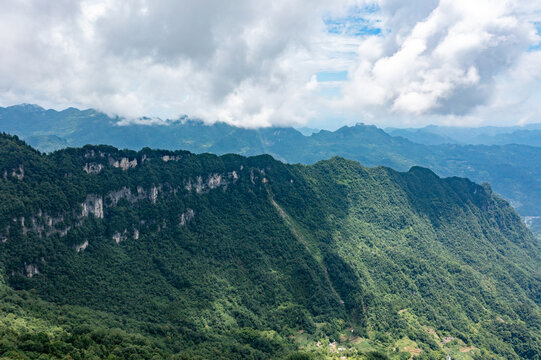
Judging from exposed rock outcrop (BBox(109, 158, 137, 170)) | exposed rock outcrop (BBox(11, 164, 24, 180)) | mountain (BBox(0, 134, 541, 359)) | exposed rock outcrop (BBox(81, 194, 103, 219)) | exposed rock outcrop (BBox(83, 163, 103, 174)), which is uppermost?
exposed rock outcrop (BBox(109, 158, 137, 170))

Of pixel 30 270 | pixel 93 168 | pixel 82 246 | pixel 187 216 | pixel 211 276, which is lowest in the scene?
pixel 211 276

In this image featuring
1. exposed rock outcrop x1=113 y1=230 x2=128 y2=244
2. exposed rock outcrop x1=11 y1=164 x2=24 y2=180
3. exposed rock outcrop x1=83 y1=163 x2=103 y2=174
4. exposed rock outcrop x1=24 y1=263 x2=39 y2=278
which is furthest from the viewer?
exposed rock outcrop x1=83 y1=163 x2=103 y2=174

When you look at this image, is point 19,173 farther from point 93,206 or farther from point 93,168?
point 93,168

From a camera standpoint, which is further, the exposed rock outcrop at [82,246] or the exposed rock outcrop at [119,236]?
the exposed rock outcrop at [119,236]

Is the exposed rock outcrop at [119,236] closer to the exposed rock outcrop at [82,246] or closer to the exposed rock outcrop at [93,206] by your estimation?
the exposed rock outcrop at [93,206]

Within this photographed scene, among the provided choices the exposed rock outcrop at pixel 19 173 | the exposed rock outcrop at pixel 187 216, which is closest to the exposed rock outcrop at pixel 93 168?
the exposed rock outcrop at pixel 19 173

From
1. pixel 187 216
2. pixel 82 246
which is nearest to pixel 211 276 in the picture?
pixel 187 216

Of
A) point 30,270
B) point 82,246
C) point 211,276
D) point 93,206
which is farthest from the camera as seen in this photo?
point 211,276

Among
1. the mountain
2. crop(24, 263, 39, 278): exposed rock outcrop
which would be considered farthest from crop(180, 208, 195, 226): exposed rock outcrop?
crop(24, 263, 39, 278): exposed rock outcrop

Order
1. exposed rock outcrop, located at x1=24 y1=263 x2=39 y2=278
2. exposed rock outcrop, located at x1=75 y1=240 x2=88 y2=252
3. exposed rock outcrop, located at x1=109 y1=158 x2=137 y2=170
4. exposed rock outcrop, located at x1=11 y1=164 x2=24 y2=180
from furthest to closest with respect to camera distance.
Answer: exposed rock outcrop, located at x1=109 y1=158 x2=137 y2=170 → exposed rock outcrop, located at x1=75 y1=240 x2=88 y2=252 → exposed rock outcrop, located at x1=11 y1=164 x2=24 y2=180 → exposed rock outcrop, located at x1=24 y1=263 x2=39 y2=278

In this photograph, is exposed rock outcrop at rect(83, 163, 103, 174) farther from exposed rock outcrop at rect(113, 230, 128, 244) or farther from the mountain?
exposed rock outcrop at rect(113, 230, 128, 244)
